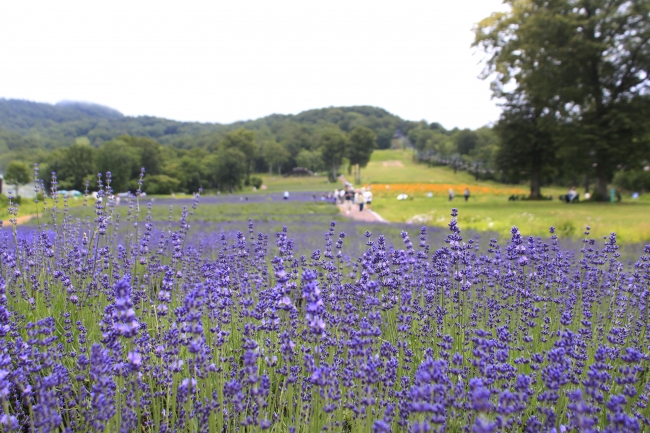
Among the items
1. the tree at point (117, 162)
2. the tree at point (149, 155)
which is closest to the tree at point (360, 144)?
the tree at point (149, 155)

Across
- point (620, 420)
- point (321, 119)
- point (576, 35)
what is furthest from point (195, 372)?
point (321, 119)

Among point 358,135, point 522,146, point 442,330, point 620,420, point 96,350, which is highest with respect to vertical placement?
point 358,135

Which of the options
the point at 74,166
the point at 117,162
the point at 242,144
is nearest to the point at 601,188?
the point at 117,162

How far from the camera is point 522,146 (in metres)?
39.4

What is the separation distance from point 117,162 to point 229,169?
19.4 meters

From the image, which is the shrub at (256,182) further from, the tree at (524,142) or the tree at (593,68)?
the tree at (593,68)

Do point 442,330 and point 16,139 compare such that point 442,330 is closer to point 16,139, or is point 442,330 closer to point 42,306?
point 42,306

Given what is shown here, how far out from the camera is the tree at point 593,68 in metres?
27.5

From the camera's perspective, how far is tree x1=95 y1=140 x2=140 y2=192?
69.9 m

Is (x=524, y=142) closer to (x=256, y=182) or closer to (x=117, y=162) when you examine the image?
(x=256, y=182)

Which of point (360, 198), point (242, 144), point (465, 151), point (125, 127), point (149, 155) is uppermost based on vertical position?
point (125, 127)

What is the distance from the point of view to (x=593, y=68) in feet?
98.0

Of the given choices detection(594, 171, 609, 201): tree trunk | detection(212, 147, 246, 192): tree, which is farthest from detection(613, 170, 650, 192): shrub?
detection(212, 147, 246, 192): tree

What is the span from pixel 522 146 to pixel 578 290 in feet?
127
